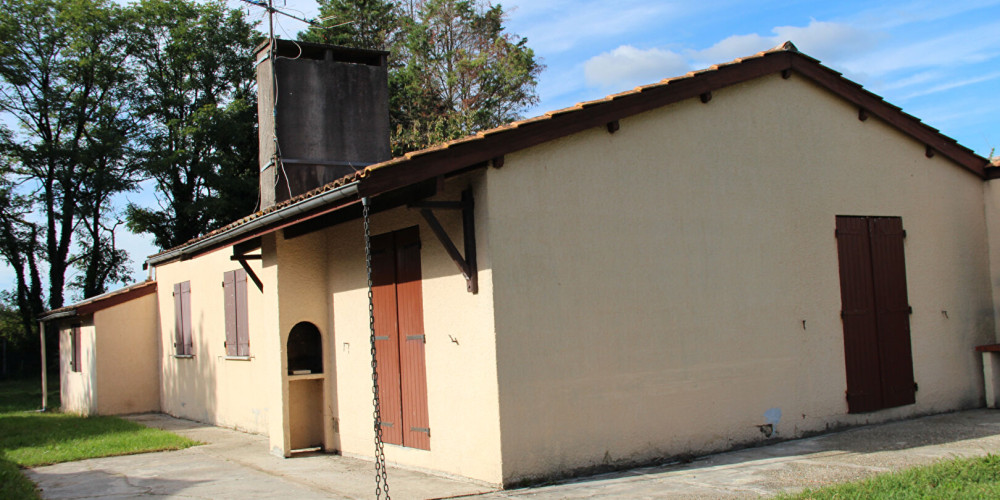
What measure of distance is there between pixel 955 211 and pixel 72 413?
1607 cm

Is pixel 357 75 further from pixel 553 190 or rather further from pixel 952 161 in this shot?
pixel 952 161

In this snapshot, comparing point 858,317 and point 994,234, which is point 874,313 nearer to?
point 858,317

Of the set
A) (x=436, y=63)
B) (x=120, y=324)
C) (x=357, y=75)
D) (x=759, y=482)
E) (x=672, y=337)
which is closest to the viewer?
(x=759, y=482)

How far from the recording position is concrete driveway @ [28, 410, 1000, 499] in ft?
22.3

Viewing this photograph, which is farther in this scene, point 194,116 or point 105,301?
point 194,116

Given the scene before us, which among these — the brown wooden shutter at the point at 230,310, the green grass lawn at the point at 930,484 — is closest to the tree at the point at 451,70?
the brown wooden shutter at the point at 230,310

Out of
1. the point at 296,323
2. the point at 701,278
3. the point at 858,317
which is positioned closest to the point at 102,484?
the point at 296,323

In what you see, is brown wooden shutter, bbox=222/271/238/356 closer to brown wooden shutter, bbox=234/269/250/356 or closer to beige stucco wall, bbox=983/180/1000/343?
brown wooden shutter, bbox=234/269/250/356

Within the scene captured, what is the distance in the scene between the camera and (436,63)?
92.0 ft

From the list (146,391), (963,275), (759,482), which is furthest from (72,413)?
(963,275)

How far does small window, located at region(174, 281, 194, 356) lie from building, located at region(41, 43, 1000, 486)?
12.9 feet

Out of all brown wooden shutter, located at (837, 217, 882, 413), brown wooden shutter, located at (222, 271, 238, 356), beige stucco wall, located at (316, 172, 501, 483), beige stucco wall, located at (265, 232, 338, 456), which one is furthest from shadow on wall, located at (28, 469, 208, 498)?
brown wooden shutter, located at (837, 217, 882, 413)

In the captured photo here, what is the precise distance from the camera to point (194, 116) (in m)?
27.0

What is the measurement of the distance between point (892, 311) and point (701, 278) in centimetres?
297
